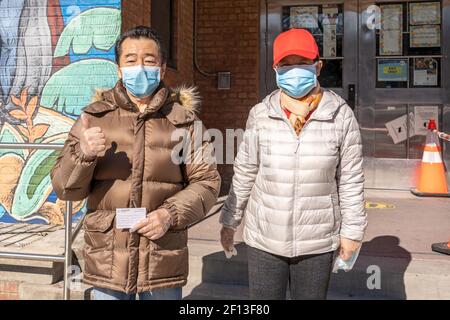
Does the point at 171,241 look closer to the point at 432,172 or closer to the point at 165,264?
the point at 165,264

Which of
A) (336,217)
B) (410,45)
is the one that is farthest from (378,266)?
(410,45)

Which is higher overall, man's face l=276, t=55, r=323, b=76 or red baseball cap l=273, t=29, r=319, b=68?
red baseball cap l=273, t=29, r=319, b=68

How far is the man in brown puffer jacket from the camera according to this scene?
2230mm

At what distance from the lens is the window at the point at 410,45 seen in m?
6.84

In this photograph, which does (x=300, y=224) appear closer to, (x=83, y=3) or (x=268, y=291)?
(x=268, y=291)

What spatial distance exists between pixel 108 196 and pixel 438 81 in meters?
5.99

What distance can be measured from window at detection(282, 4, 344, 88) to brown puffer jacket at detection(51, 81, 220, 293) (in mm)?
5273

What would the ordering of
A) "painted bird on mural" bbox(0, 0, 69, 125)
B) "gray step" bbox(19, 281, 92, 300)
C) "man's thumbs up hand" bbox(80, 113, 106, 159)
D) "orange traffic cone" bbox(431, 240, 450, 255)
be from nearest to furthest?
"man's thumbs up hand" bbox(80, 113, 106, 159), "gray step" bbox(19, 281, 92, 300), "orange traffic cone" bbox(431, 240, 450, 255), "painted bird on mural" bbox(0, 0, 69, 125)

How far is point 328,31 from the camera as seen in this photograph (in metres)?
7.15

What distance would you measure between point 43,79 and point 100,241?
128 inches

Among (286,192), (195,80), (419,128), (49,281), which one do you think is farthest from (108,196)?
(419,128)

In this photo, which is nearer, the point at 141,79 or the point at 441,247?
the point at 141,79

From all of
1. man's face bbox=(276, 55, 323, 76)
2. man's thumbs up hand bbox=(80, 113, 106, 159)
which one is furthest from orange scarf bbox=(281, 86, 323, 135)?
man's thumbs up hand bbox=(80, 113, 106, 159)

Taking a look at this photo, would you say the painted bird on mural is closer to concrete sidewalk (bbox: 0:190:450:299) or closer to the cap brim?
concrete sidewalk (bbox: 0:190:450:299)
